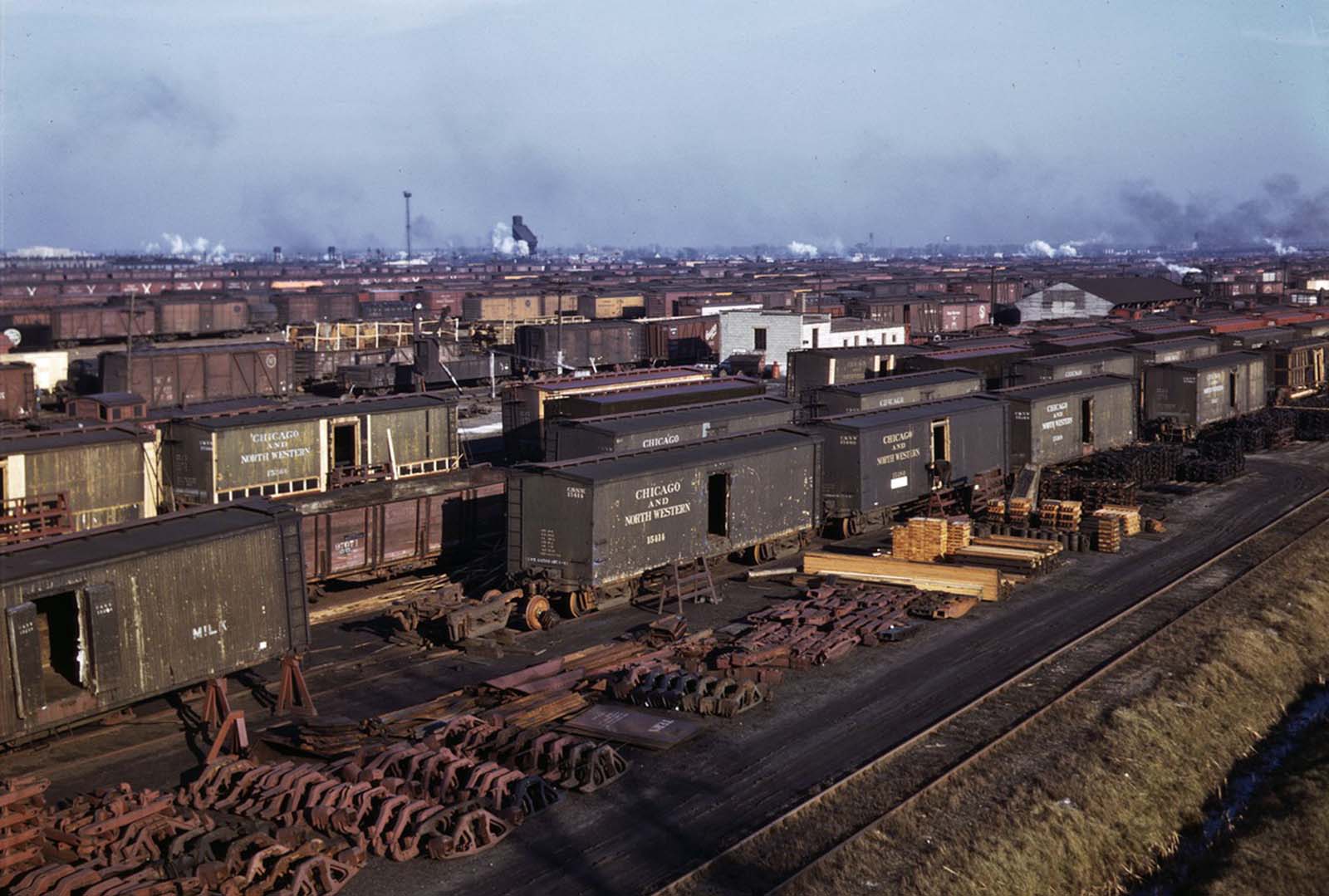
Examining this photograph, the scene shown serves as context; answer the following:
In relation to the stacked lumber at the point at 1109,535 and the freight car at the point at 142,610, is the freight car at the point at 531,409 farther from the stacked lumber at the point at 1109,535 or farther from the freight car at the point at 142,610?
the freight car at the point at 142,610

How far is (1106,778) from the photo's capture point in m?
18.8

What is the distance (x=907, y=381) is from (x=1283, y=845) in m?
27.9

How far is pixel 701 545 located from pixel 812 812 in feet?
42.2

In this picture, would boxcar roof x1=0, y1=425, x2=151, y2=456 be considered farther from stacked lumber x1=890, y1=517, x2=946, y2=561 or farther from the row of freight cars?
stacked lumber x1=890, y1=517, x2=946, y2=561

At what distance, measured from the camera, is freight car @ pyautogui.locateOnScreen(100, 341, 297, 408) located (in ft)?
180

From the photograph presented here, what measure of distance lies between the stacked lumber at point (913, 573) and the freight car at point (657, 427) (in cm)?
471

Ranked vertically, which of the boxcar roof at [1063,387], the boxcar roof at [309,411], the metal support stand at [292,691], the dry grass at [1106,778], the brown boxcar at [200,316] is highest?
the brown boxcar at [200,316]

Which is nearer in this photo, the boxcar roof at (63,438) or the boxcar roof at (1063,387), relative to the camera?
the boxcar roof at (63,438)

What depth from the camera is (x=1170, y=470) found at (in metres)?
43.4

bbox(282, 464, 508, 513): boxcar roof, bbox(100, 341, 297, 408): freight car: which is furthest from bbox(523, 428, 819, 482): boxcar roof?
bbox(100, 341, 297, 408): freight car

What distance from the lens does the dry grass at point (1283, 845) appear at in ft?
55.2

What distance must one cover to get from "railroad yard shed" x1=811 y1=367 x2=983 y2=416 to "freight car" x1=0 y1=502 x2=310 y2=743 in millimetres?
21113

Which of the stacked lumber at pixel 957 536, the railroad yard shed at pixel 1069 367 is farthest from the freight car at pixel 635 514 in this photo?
the railroad yard shed at pixel 1069 367

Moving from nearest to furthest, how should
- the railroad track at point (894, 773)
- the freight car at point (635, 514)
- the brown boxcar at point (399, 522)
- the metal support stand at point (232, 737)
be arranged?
1. the railroad track at point (894, 773)
2. the metal support stand at point (232, 737)
3. the freight car at point (635, 514)
4. the brown boxcar at point (399, 522)
